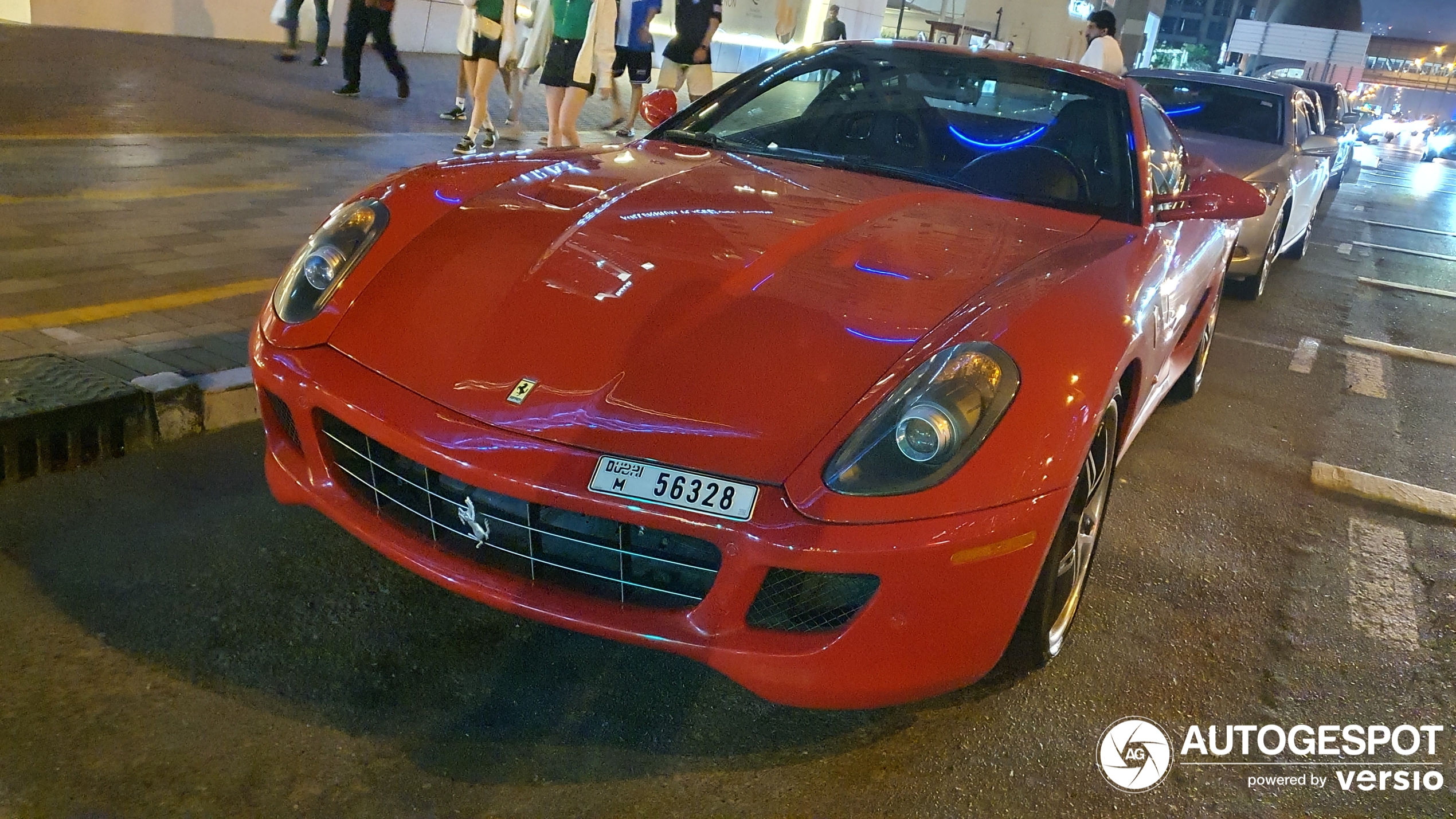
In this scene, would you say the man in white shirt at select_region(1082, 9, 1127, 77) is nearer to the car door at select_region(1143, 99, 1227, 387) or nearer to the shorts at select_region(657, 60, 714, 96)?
the shorts at select_region(657, 60, 714, 96)

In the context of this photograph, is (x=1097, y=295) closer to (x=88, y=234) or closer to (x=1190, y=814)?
(x=1190, y=814)

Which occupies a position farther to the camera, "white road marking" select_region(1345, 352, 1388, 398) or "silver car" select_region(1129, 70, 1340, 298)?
"silver car" select_region(1129, 70, 1340, 298)

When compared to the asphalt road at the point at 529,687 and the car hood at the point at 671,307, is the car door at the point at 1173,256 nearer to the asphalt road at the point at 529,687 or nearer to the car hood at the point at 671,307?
the car hood at the point at 671,307

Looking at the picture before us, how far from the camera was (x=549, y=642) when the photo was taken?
2449 mm

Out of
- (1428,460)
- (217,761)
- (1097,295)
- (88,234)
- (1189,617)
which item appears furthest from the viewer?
(88,234)

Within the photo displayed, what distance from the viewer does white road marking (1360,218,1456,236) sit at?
44.7 feet

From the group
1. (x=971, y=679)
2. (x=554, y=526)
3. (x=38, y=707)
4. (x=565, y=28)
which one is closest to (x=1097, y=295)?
(x=971, y=679)

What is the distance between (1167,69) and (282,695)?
28.7ft

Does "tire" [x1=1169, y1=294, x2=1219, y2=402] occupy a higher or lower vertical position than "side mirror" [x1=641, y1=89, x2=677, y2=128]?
lower

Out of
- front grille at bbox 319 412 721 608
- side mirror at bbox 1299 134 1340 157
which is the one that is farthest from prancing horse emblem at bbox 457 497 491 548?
side mirror at bbox 1299 134 1340 157

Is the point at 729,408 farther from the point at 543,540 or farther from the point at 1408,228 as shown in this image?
the point at 1408,228

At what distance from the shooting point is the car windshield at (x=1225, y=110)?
25.7ft

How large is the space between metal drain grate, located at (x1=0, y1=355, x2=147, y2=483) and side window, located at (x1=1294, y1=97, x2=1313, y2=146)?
767 cm

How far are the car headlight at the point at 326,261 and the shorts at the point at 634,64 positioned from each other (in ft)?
24.0
